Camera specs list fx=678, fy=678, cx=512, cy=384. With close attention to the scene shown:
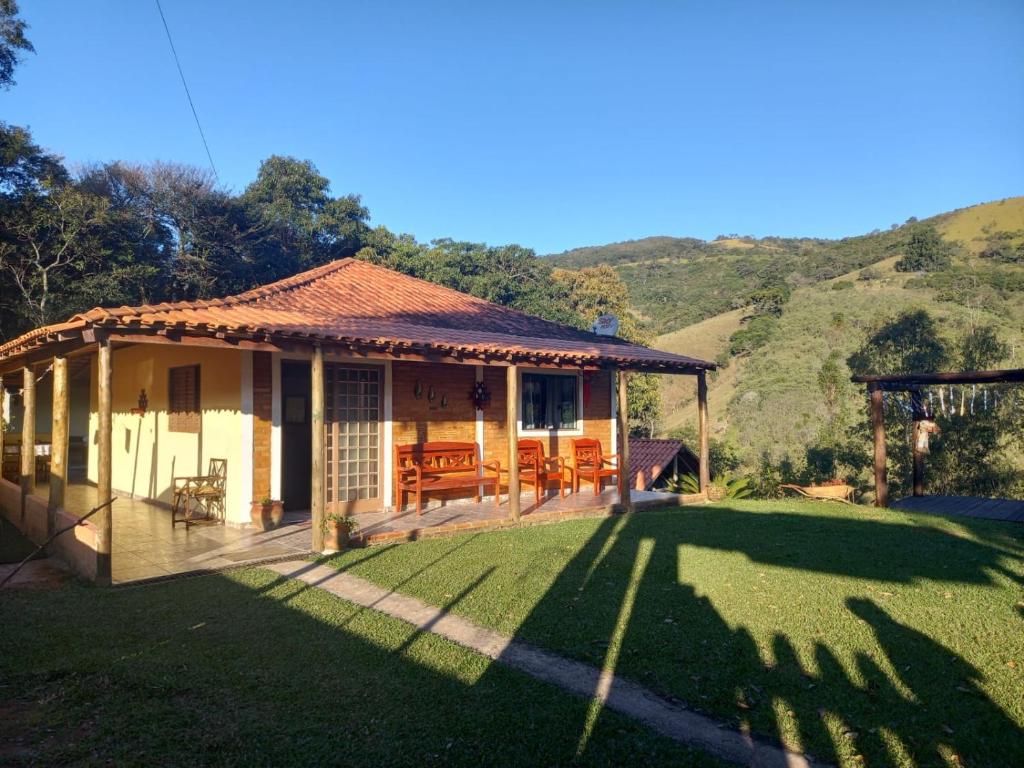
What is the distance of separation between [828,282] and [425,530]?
36682 mm

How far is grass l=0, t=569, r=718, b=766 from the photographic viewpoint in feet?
10.9

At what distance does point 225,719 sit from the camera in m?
3.67

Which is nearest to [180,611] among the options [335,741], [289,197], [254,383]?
[335,741]

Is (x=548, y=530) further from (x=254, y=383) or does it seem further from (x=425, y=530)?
(x=254, y=383)

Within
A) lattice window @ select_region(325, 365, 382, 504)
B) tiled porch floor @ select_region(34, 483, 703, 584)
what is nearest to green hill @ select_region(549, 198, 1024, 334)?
tiled porch floor @ select_region(34, 483, 703, 584)

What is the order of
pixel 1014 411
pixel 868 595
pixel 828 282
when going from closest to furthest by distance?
pixel 868 595, pixel 1014 411, pixel 828 282

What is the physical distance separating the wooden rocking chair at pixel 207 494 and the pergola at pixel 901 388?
10.8 m

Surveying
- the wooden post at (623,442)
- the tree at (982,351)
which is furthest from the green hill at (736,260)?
the wooden post at (623,442)

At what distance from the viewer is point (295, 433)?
9.88 m

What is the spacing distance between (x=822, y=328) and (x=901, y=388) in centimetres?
1946

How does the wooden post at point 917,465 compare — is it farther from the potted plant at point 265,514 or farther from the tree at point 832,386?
the potted plant at point 265,514

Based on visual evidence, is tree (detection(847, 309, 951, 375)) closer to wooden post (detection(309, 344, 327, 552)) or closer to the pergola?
the pergola

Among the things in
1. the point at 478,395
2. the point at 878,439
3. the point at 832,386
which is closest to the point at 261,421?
the point at 478,395

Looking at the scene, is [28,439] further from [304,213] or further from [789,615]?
[304,213]
